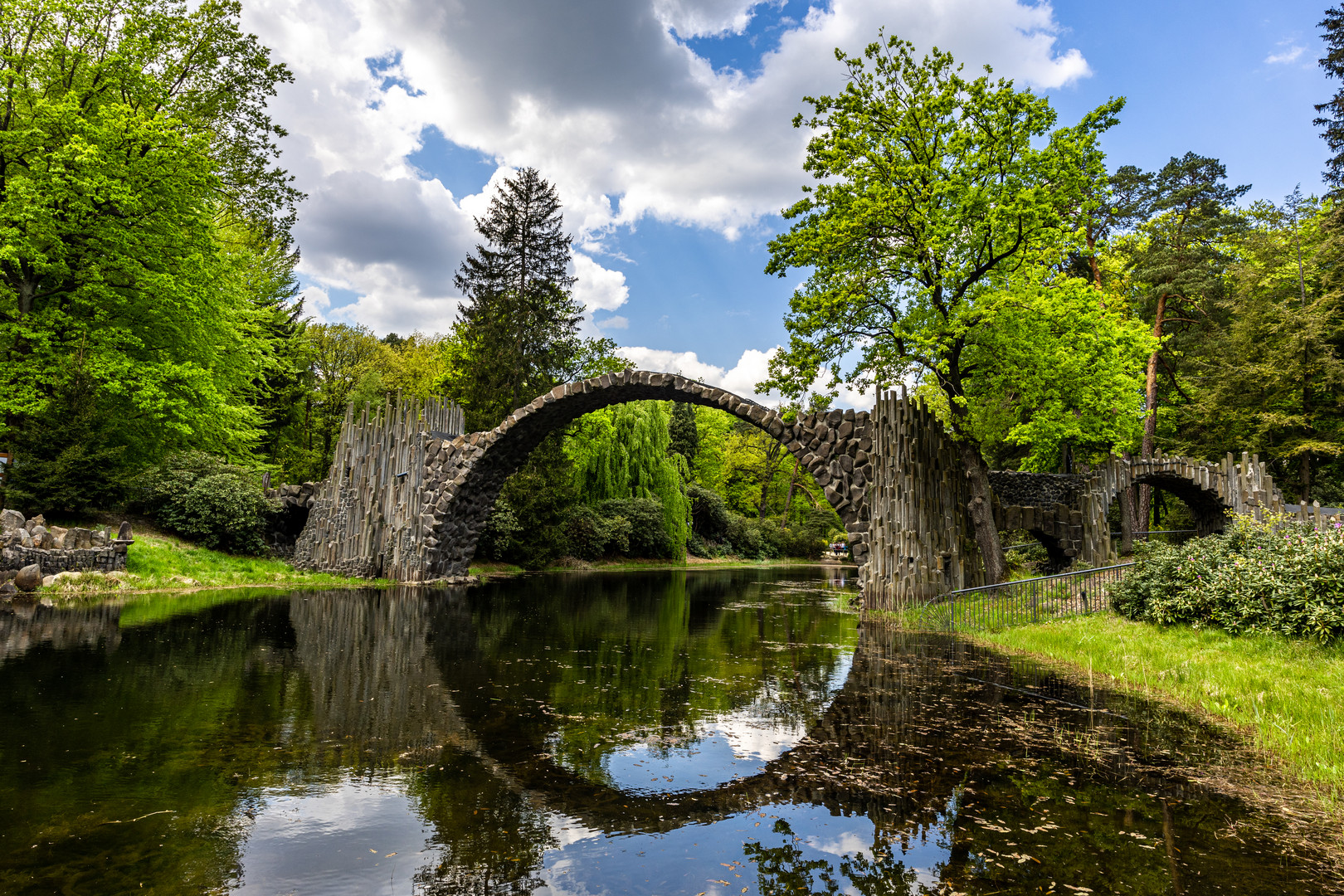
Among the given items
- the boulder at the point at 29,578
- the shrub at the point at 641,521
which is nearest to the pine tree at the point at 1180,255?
the shrub at the point at 641,521

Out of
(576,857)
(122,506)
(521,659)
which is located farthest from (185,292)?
(576,857)

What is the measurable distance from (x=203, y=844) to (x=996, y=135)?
16.7 m

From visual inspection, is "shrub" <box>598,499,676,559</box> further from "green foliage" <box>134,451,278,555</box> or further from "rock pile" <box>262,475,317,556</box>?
"green foliage" <box>134,451,278,555</box>

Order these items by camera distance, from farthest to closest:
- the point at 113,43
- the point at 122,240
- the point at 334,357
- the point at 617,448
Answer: the point at 334,357
the point at 617,448
the point at 113,43
the point at 122,240

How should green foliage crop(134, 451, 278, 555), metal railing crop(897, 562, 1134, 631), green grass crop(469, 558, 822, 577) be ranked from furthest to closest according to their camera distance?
green grass crop(469, 558, 822, 577)
green foliage crop(134, 451, 278, 555)
metal railing crop(897, 562, 1134, 631)

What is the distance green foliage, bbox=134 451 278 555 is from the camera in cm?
→ 1975

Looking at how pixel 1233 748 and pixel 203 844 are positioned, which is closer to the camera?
pixel 203 844

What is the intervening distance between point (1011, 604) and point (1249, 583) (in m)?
4.33

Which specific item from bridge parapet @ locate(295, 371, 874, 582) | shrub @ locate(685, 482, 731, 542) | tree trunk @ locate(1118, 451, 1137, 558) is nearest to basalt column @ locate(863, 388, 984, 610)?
bridge parapet @ locate(295, 371, 874, 582)

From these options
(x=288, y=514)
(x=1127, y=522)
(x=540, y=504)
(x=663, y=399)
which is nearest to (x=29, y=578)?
(x=288, y=514)

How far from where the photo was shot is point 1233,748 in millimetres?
6117

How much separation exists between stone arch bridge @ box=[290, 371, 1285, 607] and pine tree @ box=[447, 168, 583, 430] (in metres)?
7.86

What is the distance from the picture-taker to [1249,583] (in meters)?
9.35

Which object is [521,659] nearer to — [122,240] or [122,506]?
[122,506]
